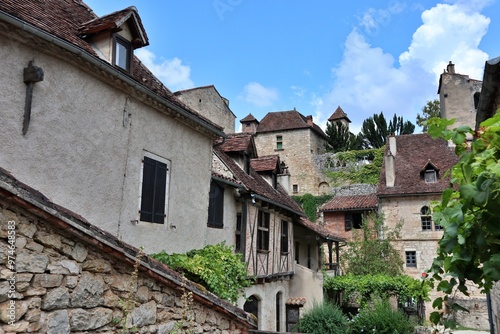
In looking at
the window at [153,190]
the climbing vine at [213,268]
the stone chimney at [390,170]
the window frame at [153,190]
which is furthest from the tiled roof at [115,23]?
the stone chimney at [390,170]

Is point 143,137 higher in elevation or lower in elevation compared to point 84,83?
lower

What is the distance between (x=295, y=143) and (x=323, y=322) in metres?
31.5

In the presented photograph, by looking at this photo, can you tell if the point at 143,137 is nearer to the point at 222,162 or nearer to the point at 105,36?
the point at 105,36

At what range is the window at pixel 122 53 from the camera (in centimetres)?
745

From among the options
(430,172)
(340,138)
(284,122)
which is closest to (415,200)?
(430,172)

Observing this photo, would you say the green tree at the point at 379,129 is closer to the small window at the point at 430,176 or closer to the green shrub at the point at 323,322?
the small window at the point at 430,176

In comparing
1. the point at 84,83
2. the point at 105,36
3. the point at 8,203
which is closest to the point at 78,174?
the point at 84,83

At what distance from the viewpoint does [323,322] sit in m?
13.9

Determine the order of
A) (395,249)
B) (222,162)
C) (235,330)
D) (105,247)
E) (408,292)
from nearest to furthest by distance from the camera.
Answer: (105,247) → (235,330) → (222,162) → (408,292) → (395,249)

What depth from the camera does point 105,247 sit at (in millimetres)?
4062

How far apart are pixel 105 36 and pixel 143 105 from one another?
1.45 m

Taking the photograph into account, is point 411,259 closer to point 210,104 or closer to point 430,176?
point 430,176

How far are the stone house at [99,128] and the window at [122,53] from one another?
19 mm

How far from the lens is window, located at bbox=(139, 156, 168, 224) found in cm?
795
